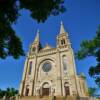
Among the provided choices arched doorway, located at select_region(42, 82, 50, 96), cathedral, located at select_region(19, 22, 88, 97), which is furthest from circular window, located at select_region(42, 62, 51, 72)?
arched doorway, located at select_region(42, 82, 50, 96)

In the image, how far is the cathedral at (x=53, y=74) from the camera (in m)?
28.3

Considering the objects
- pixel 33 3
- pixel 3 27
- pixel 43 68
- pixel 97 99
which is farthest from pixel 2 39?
pixel 43 68

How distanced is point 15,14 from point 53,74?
88.9ft

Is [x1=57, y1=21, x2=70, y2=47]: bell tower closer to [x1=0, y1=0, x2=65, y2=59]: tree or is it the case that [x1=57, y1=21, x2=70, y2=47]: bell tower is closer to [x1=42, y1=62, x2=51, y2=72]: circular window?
[x1=42, y1=62, x2=51, y2=72]: circular window

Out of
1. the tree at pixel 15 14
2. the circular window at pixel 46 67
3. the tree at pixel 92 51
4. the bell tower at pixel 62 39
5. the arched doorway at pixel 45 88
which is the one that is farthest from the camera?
the bell tower at pixel 62 39

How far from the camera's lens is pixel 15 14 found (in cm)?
624

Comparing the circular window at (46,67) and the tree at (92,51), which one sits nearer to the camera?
the tree at (92,51)

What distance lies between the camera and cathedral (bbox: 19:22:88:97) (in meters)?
28.3

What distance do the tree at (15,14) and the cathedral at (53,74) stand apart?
21.4m

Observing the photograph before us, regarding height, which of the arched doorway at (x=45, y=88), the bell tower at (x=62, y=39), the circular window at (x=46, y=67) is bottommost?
the arched doorway at (x=45, y=88)

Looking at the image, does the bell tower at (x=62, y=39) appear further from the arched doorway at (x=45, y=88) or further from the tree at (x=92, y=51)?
the tree at (x=92, y=51)

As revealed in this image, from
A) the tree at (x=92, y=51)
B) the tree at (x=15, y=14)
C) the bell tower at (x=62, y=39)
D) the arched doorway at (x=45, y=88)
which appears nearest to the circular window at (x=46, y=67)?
the arched doorway at (x=45, y=88)

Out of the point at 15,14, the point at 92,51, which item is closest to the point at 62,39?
the point at 92,51

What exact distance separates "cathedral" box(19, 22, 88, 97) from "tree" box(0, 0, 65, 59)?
21.4m
